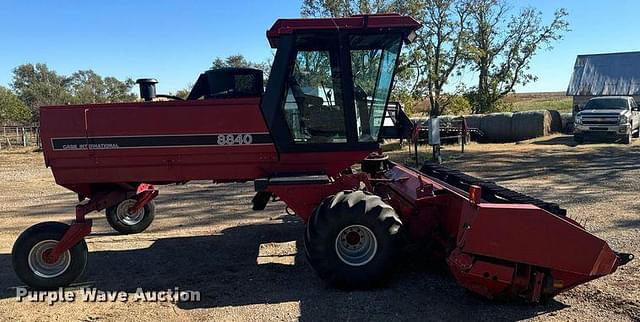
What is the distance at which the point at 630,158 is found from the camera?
51.0 feet

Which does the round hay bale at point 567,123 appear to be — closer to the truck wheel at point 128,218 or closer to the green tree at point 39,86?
the truck wheel at point 128,218

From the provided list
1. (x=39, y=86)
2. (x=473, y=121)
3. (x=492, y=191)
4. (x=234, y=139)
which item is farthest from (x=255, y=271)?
(x=39, y=86)

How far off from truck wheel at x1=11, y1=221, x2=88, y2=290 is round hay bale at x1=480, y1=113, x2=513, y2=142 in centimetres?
2123

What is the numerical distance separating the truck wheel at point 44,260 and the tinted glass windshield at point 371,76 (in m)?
3.30

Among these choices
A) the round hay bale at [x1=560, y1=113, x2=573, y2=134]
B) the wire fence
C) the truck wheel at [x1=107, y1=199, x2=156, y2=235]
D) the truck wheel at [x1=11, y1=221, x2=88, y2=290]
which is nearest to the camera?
the truck wheel at [x1=11, y1=221, x2=88, y2=290]

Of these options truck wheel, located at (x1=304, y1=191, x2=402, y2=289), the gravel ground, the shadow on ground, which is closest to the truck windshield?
the gravel ground

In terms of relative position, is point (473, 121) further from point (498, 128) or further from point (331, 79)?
point (331, 79)

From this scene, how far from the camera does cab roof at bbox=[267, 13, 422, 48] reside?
17.8 feet

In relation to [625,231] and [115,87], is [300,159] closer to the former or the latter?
[625,231]

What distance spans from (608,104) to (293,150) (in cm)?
2055

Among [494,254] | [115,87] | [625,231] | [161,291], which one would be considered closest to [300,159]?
[161,291]

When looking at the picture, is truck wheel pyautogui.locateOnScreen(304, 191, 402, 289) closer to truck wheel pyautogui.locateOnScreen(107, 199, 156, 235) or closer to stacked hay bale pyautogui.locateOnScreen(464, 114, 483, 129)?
truck wheel pyautogui.locateOnScreen(107, 199, 156, 235)

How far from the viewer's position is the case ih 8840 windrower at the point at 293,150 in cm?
494

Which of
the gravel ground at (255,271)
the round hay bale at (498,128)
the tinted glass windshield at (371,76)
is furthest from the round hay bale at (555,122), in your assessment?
the tinted glass windshield at (371,76)
